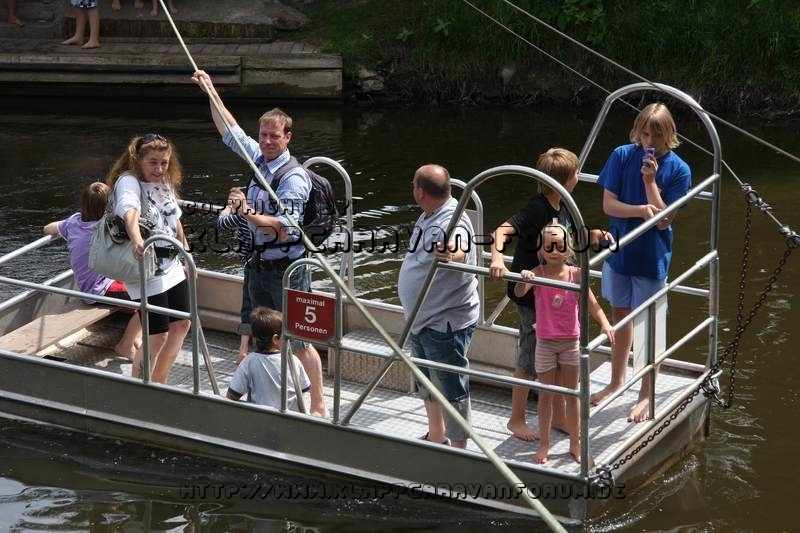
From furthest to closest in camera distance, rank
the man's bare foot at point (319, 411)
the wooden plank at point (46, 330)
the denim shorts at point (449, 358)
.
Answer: the wooden plank at point (46, 330) < the man's bare foot at point (319, 411) < the denim shorts at point (449, 358)

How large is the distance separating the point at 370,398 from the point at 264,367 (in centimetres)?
90

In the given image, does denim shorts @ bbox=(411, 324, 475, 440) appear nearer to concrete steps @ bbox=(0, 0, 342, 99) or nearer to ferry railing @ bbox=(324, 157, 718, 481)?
ferry railing @ bbox=(324, 157, 718, 481)

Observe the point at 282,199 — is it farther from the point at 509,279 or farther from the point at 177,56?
the point at 177,56

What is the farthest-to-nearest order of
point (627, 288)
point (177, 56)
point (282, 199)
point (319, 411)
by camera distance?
point (177, 56) < point (319, 411) < point (627, 288) < point (282, 199)

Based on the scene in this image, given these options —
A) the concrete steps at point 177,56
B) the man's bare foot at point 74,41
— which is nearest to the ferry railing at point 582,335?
the concrete steps at point 177,56

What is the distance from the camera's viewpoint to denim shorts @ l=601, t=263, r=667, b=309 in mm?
7006

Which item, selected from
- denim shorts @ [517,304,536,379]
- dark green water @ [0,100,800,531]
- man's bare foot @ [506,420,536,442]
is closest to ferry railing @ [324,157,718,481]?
denim shorts @ [517,304,536,379]

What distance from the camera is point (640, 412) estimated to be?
708 centimetres

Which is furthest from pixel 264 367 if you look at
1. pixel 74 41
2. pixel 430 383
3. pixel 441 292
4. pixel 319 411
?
pixel 74 41

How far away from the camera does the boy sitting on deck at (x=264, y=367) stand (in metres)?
7.06

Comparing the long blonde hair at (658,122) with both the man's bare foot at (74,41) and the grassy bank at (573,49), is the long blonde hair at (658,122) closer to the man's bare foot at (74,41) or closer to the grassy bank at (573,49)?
the grassy bank at (573,49)

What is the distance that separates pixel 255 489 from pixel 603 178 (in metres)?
2.64

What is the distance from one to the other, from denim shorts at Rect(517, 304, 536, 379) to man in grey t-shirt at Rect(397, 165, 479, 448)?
339 mm

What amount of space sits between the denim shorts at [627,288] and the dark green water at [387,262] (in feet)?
3.46
